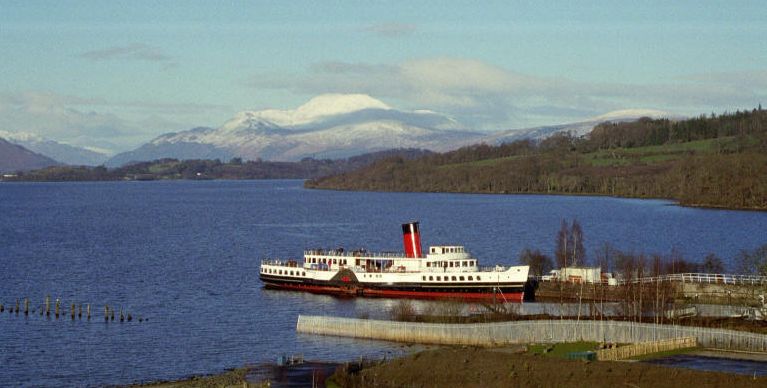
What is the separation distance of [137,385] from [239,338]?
46.9 feet

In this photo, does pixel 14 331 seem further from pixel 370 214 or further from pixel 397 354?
pixel 370 214

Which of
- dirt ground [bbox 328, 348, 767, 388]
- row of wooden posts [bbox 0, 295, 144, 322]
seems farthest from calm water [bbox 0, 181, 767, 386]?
dirt ground [bbox 328, 348, 767, 388]

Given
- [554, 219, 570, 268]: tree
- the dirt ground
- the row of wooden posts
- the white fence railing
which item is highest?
[554, 219, 570, 268]: tree

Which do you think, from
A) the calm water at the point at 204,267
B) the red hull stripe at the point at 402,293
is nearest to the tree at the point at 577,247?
the red hull stripe at the point at 402,293

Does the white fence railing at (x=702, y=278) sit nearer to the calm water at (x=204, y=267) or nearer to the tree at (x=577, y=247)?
the tree at (x=577, y=247)

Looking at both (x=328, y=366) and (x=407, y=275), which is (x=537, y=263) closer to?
(x=407, y=275)

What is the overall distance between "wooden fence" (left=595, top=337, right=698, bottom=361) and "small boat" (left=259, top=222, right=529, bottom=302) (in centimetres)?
2777

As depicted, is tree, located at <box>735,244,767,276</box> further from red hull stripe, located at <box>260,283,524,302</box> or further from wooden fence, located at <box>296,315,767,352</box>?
wooden fence, located at <box>296,315,767,352</box>

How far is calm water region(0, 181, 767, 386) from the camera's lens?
208ft

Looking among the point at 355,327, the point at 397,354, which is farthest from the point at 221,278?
the point at 397,354

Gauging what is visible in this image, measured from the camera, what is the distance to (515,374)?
4966cm

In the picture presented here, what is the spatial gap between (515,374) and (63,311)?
40.9 metres

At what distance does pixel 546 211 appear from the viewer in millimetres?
197375

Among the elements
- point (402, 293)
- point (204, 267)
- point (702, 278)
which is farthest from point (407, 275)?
point (204, 267)
